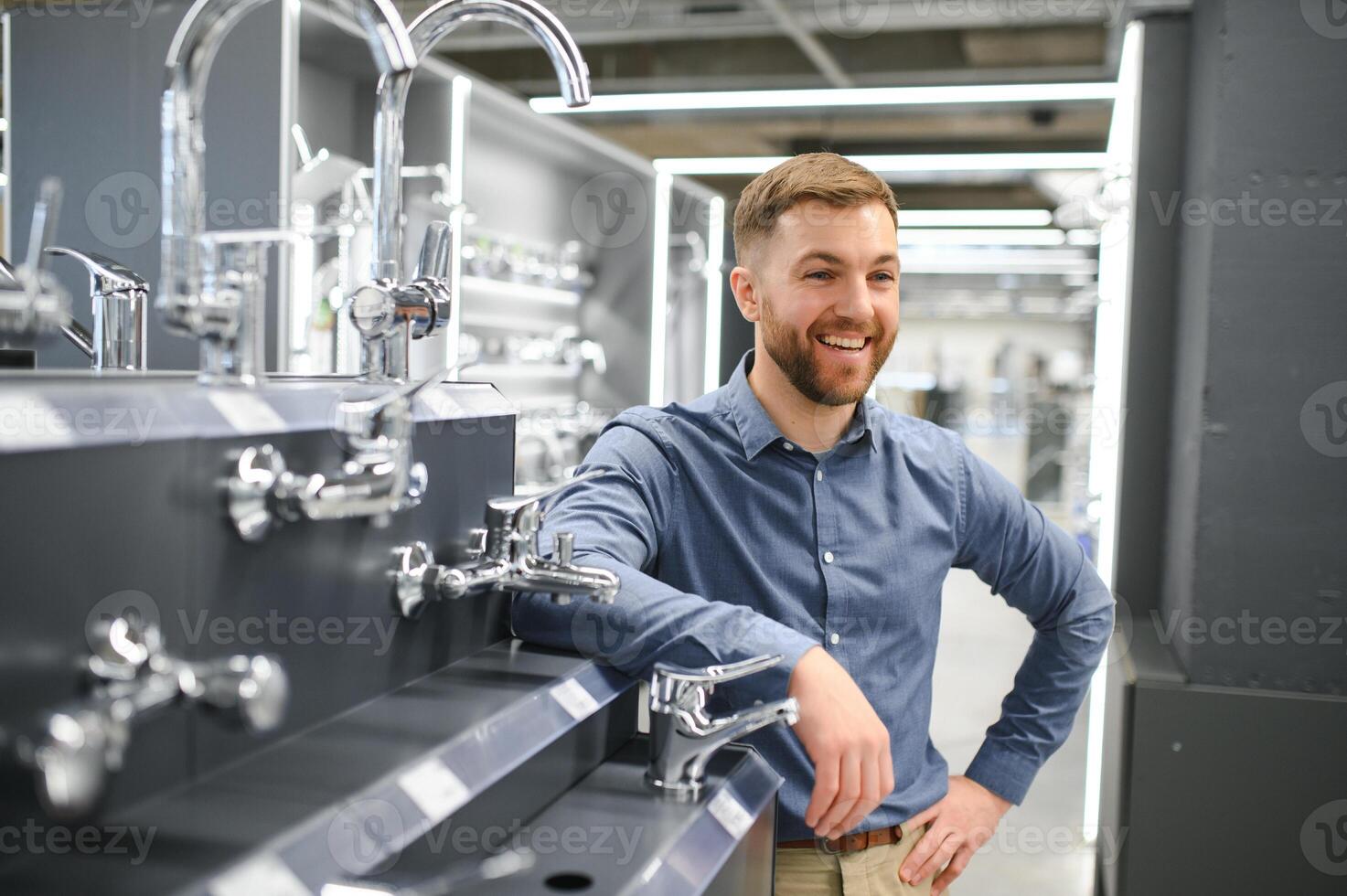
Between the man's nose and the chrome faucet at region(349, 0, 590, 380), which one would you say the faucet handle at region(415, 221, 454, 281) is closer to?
the chrome faucet at region(349, 0, 590, 380)

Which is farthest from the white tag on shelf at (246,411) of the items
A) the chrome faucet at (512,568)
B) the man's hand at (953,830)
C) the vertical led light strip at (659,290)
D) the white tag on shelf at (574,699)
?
the vertical led light strip at (659,290)

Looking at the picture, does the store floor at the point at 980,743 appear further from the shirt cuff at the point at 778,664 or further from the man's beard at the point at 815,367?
the shirt cuff at the point at 778,664

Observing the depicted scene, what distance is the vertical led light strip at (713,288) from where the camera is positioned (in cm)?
764

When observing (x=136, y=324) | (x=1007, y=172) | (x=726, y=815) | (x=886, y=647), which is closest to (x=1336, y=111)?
(x=886, y=647)

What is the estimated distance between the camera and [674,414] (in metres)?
1.62

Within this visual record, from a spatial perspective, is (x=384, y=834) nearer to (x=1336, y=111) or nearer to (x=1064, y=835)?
(x=1336, y=111)

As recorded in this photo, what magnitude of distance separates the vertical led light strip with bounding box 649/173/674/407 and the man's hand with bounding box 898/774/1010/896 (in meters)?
4.87

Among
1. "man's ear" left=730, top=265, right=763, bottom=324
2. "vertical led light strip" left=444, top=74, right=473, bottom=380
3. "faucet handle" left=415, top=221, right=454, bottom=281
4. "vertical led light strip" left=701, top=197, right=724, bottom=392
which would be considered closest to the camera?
"faucet handle" left=415, top=221, right=454, bottom=281

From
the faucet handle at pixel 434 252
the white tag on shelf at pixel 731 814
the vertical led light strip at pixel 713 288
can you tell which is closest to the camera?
A: the white tag on shelf at pixel 731 814

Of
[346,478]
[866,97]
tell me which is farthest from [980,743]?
[866,97]

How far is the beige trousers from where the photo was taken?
1.46 meters

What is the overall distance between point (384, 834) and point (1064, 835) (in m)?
3.24

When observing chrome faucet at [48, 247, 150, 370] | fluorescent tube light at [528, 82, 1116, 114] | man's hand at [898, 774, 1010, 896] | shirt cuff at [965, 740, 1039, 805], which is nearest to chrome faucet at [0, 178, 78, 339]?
chrome faucet at [48, 247, 150, 370]

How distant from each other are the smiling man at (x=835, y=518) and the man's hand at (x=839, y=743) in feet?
0.46
